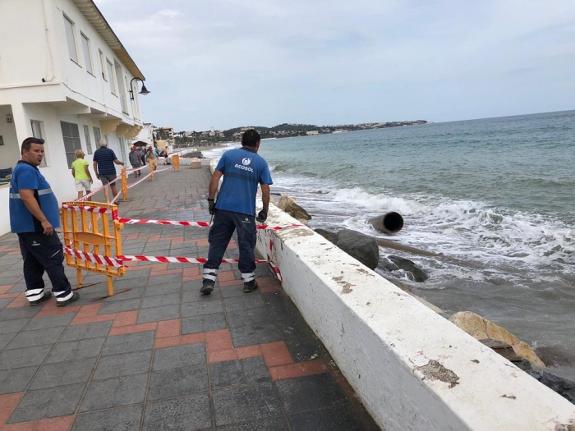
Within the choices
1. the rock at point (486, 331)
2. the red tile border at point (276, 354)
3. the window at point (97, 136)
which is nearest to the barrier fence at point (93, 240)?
the red tile border at point (276, 354)

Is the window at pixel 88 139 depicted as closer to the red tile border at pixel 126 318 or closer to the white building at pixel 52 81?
the white building at pixel 52 81

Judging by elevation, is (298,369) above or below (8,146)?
below

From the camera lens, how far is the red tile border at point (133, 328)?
12.5 ft

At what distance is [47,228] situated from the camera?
424 centimetres

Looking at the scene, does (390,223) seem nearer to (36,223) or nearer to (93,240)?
(93,240)

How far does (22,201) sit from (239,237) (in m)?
2.13

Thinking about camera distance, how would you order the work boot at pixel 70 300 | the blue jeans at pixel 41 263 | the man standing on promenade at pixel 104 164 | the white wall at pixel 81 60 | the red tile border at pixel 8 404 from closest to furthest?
the red tile border at pixel 8 404 < the blue jeans at pixel 41 263 < the work boot at pixel 70 300 < the white wall at pixel 81 60 < the man standing on promenade at pixel 104 164

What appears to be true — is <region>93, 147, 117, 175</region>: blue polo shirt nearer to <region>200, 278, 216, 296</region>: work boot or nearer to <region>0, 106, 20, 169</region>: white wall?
<region>0, 106, 20, 169</region>: white wall

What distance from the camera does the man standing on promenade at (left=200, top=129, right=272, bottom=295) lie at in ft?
14.5

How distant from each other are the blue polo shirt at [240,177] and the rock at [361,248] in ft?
9.60

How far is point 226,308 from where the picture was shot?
4.20m

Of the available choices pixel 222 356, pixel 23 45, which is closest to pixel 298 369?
pixel 222 356

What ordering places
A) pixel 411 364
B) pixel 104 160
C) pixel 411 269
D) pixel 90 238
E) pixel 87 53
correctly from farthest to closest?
pixel 87 53
pixel 104 160
pixel 411 269
pixel 90 238
pixel 411 364

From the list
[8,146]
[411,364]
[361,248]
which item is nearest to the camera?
[411,364]
